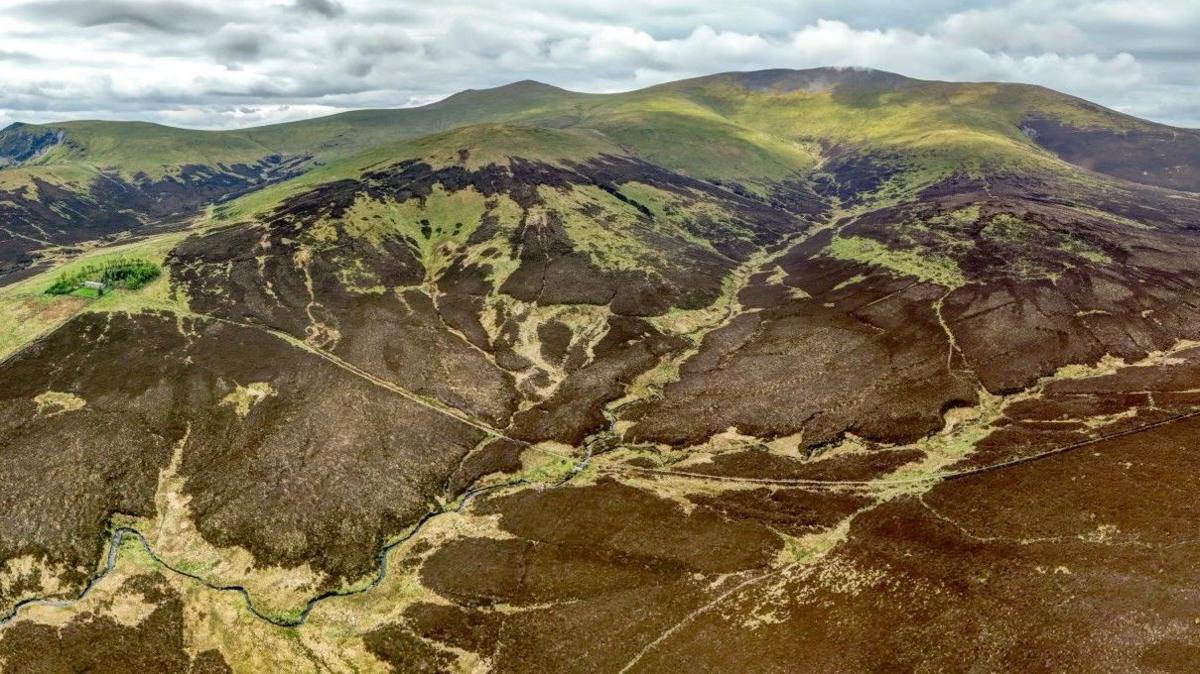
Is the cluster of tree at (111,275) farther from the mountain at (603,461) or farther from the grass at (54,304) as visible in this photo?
the mountain at (603,461)

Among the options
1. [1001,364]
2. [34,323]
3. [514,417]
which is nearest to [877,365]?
[1001,364]

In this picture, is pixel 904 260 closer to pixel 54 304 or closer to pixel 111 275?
pixel 111 275

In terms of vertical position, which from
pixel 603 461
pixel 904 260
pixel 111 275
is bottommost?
pixel 603 461

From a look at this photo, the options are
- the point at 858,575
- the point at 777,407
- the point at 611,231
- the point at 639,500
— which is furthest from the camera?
the point at 611,231

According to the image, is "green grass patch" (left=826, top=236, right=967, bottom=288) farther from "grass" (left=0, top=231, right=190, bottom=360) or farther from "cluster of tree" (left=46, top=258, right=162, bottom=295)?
"cluster of tree" (left=46, top=258, right=162, bottom=295)

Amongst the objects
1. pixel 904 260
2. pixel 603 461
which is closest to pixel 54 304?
pixel 603 461

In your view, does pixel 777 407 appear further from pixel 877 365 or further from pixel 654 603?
pixel 654 603

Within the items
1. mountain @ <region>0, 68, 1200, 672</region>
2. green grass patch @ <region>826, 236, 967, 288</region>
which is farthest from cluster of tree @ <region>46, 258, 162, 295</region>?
green grass patch @ <region>826, 236, 967, 288</region>
